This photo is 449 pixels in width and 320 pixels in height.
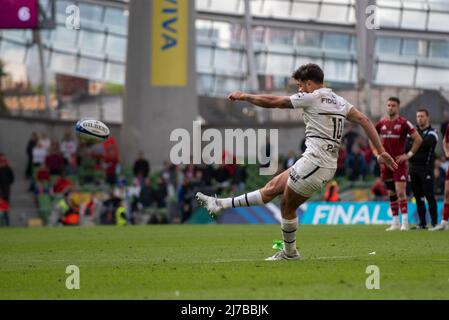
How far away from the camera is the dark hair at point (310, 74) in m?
12.9

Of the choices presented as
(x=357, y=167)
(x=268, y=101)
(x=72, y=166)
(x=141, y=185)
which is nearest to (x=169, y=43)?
(x=72, y=166)

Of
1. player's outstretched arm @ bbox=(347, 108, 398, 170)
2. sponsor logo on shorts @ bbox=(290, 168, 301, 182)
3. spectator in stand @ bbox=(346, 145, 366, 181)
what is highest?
player's outstretched arm @ bbox=(347, 108, 398, 170)

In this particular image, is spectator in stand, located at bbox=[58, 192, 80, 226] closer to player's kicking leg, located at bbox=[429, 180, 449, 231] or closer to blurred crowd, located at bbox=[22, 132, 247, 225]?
blurred crowd, located at bbox=[22, 132, 247, 225]

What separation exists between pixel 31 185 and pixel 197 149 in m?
5.89

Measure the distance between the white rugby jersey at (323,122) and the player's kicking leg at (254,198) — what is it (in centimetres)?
53

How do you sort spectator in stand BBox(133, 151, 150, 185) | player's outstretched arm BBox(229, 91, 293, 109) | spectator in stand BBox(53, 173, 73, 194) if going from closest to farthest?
player's outstretched arm BBox(229, 91, 293, 109)
spectator in stand BBox(53, 173, 73, 194)
spectator in stand BBox(133, 151, 150, 185)

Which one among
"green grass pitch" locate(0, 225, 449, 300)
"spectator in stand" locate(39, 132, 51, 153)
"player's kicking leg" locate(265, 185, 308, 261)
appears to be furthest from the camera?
"spectator in stand" locate(39, 132, 51, 153)

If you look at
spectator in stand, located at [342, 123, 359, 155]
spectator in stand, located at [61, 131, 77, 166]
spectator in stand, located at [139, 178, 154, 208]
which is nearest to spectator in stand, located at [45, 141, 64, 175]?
spectator in stand, located at [61, 131, 77, 166]

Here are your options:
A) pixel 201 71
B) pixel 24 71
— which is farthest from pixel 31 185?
pixel 201 71

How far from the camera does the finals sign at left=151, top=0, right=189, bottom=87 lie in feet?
121

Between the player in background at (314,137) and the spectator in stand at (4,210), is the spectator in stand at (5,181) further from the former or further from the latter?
the player in background at (314,137)

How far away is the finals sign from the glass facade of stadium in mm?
12728

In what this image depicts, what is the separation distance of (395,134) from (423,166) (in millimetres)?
1246
